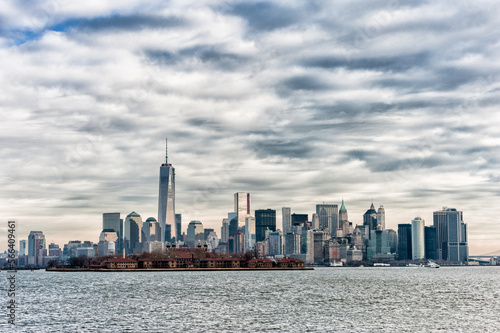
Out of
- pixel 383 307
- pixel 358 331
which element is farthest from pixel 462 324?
pixel 383 307

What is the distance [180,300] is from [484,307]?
4356 centimetres

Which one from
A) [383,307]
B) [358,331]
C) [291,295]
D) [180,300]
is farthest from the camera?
[291,295]

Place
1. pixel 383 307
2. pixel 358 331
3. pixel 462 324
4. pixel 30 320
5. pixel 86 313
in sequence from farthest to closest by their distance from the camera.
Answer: pixel 383 307
pixel 86 313
pixel 30 320
pixel 462 324
pixel 358 331

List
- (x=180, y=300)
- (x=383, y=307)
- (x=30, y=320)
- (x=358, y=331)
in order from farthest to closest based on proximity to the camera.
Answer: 1. (x=180, y=300)
2. (x=383, y=307)
3. (x=30, y=320)
4. (x=358, y=331)

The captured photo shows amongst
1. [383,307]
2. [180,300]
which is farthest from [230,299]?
[383,307]

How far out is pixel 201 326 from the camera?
6744cm

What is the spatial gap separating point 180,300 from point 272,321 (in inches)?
1189

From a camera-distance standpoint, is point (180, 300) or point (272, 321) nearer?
point (272, 321)

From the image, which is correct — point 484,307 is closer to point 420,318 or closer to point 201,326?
point 420,318

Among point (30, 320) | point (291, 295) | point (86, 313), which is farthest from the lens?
point (291, 295)

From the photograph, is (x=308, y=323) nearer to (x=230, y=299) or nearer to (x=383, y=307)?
(x=383, y=307)

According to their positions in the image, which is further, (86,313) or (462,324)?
(86,313)

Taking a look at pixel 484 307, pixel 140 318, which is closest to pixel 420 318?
pixel 484 307

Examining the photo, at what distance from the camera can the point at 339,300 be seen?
100438 millimetres
